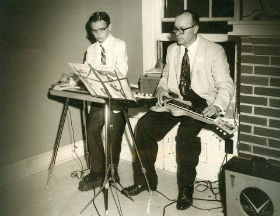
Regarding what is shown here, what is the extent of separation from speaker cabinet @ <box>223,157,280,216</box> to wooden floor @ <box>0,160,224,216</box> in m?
0.34

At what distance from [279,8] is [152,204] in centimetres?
182

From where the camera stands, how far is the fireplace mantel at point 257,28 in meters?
2.65

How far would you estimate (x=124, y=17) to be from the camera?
4.17 metres

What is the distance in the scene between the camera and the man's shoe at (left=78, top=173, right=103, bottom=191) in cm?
332

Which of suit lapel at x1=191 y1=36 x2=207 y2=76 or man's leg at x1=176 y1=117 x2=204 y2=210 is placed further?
suit lapel at x1=191 y1=36 x2=207 y2=76

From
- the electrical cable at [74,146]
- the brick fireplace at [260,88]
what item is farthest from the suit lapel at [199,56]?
the electrical cable at [74,146]

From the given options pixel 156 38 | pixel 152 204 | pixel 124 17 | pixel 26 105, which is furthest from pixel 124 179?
pixel 124 17

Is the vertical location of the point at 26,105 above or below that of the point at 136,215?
above

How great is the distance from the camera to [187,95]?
322cm

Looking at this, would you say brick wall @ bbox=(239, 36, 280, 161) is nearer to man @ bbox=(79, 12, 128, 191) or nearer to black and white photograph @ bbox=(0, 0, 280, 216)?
black and white photograph @ bbox=(0, 0, 280, 216)

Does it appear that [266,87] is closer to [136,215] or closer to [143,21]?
[136,215]

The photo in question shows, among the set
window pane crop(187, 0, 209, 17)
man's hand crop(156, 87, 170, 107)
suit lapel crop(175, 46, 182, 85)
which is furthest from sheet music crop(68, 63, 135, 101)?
window pane crop(187, 0, 209, 17)

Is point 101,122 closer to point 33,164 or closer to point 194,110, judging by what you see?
point 33,164

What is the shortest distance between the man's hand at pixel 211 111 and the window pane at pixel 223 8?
1.02 m
